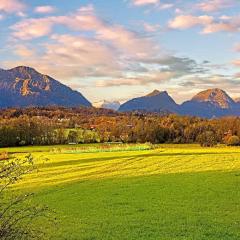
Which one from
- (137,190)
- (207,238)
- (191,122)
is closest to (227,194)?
(137,190)

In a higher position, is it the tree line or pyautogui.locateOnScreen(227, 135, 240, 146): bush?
the tree line

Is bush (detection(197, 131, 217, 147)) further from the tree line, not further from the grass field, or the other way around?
the grass field

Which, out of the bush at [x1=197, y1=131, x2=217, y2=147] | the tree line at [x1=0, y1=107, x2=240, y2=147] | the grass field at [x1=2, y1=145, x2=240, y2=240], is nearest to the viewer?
the grass field at [x1=2, y1=145, x2=240, y2=240]

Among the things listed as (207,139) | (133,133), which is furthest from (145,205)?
(133,133)


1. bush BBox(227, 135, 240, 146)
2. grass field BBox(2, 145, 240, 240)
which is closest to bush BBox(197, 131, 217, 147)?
bush BBox(227, 135, 240, 146)

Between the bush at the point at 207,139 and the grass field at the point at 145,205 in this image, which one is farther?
the bush at the point at 207,139

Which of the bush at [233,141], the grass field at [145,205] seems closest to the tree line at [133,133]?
the bush at [233,141]

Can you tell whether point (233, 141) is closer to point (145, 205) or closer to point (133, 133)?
point (133, 133)

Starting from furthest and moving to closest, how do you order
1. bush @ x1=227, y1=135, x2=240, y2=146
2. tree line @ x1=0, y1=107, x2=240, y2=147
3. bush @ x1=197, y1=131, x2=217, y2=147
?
tree line @ x1=0, y1=107, x2=240, y2=147, bush @ x1=197, y1=131, x2=217, y2=147, bush @ x1=227, y1=135, x2=240, y2=146

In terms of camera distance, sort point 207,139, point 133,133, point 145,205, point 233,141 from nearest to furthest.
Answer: point 145,205
point 233,141
point 207,139
point 133,133

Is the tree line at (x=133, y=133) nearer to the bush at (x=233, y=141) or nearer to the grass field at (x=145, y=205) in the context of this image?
the bush at (x=233, y=141)

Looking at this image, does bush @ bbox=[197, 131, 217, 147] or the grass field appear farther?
bush @ bbox=[197, 131, 217, 147]

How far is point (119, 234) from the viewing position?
62.0 feet

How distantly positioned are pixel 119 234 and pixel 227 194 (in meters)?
14.0
